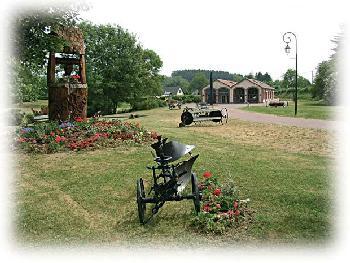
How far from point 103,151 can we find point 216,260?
7.12m

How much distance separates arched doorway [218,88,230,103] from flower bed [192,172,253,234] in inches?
2656

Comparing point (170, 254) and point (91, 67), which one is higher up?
point (91, 67)

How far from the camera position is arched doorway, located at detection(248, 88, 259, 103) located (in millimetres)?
69662

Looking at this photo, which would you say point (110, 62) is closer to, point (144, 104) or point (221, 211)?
point (144, 104)

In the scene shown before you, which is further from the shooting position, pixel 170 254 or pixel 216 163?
pixel 216 163

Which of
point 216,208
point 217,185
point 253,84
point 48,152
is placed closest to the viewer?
point 216,208

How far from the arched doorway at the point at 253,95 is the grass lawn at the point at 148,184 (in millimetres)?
59663

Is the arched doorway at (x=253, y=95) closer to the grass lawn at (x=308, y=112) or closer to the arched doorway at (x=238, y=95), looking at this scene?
the arched doorway at (x=238, y=95)

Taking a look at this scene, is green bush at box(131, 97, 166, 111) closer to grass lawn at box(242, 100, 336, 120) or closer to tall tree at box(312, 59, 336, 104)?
grass lawn at box(242, 100, 336, 120)

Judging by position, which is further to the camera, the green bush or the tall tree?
the green bush

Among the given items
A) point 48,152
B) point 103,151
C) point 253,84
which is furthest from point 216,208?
point 253,84

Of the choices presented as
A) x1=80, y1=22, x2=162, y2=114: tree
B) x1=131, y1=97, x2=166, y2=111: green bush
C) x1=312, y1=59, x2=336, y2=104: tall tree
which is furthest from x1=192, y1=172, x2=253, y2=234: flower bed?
x1=131, y1=97, x2=166, y2=111: green bush

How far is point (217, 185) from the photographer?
686cm

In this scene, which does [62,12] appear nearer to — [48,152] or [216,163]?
[48,152]
